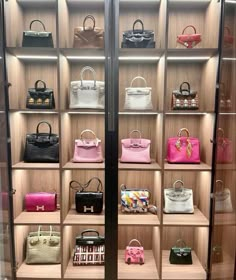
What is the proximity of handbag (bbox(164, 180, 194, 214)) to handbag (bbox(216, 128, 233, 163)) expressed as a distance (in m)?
0.46

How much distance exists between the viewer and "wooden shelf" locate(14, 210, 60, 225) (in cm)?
221

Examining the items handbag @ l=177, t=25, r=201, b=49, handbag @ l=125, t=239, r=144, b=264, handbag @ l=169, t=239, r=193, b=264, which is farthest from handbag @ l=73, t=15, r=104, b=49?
handbag @ l=169, t=239, r=193, b=264

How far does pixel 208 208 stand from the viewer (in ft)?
7.35

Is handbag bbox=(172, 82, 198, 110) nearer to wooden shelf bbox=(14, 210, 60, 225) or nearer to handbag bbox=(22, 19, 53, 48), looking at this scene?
handbag bbox=(22, 19, 53, 48)

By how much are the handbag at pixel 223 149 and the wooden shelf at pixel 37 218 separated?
1.40 metres

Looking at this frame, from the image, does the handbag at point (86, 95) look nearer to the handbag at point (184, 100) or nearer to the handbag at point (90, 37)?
the handbag at point (90, 37)

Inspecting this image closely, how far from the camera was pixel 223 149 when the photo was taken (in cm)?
195

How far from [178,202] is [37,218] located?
48.4 inches

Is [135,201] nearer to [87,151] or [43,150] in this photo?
[87,151]

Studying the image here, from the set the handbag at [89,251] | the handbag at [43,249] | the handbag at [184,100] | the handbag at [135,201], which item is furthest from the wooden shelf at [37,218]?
the handbag at [184,100]

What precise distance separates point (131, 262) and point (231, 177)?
1234mm

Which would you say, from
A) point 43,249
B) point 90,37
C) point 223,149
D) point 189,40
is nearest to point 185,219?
point 223,149

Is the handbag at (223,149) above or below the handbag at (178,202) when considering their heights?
above

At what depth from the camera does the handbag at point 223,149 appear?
1.80 m
